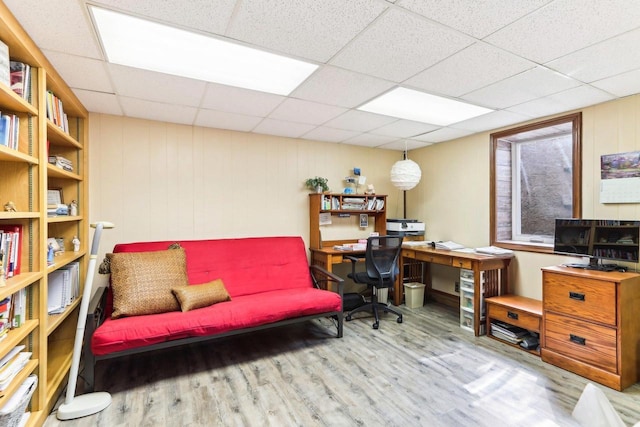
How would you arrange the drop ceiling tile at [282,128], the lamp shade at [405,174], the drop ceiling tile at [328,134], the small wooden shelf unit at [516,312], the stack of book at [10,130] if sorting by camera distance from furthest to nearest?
1. the lamp shade at [405,174]
2. the drop ceiling tile at [328,134]
3. the drop ceiling tile at [282,128]
4. the small wooden shelf unit at [516,312]
5. the stack of book at [10,130]

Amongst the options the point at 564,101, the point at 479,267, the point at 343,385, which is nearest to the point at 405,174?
the point at 479,267

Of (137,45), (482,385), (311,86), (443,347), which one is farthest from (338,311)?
(137,45)

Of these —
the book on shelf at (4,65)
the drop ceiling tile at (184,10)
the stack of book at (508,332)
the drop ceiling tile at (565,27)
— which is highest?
the drop ceiling tile at (184,10)

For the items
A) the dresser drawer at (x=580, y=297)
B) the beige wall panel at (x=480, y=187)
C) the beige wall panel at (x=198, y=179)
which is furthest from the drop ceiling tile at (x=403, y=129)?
the dresser drawer at (x=580, y=297)

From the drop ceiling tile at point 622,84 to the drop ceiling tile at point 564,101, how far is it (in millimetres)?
58

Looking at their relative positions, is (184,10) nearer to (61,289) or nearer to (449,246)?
(61,289)

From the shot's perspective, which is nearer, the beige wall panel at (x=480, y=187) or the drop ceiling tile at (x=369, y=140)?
the beige wall panel at (x=480, y=187)

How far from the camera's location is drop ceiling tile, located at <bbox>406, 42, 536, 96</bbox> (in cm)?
202

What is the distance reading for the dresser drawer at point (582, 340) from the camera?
7.56 ft

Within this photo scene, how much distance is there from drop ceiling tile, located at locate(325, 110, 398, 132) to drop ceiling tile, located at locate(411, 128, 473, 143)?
2.64 feet

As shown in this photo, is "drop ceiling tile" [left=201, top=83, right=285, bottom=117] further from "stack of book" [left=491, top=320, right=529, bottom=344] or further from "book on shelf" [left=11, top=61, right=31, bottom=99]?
"stack of book" [left=491, top=320, right=529, bottom=344]

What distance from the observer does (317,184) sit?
13.8 feet

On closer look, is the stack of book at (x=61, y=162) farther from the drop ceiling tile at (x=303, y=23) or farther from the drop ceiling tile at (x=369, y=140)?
the drop ceiling tile at (x=369, y=140)

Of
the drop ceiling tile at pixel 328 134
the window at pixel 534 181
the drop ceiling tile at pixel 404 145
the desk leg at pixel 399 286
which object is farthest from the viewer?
the drop ceiling tile at pixel 404 145
